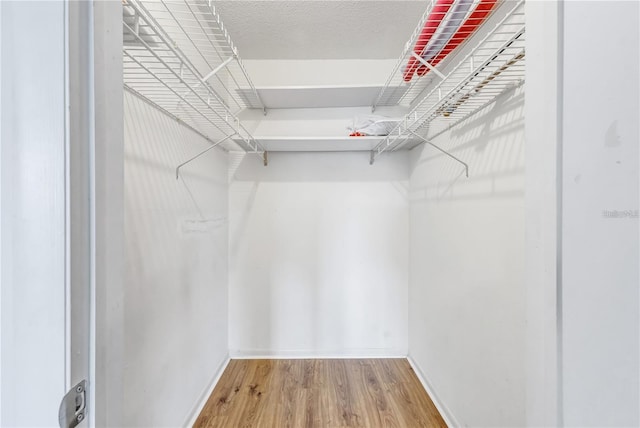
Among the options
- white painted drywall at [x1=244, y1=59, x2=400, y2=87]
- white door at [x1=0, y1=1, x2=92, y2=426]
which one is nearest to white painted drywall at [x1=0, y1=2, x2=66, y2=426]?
white door at [x1=0, y1=1, x2=92, y2=426]

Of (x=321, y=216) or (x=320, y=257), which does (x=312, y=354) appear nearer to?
(x=320, y=257)

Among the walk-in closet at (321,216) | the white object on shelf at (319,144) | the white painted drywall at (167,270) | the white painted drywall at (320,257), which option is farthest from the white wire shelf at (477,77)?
the white painted drywall at (167,270)

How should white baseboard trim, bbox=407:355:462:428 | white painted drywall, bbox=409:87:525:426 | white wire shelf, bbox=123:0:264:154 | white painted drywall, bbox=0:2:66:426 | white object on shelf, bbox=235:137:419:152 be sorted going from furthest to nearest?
white object on shelf, bbox=235:137:419:152 → white baseboard trim, bbox=407:355:462:428 → white painted drywall, bbox=409:87:525:426 → white wire shelf, bbox=123:0:264:154 → white painted drywall, bbox=0:2:66:426

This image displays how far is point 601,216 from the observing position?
39cm

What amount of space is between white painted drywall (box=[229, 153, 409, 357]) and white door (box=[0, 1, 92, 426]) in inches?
64.1

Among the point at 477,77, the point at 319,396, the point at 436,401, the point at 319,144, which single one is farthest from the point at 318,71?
the point at 436,401

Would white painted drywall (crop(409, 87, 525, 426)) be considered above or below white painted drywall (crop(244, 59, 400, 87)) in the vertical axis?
below

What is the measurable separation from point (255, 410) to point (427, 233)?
149 centimetres

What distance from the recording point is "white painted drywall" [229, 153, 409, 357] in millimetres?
1988

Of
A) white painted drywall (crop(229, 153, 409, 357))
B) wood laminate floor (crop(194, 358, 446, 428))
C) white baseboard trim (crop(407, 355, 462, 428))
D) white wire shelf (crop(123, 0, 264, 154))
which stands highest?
white wire shelf (crop(123, 0, 264, 154))

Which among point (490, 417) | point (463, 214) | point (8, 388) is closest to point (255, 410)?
point (490, 417)

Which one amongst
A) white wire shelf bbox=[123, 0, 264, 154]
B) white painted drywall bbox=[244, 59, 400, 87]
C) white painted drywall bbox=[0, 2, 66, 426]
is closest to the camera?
white painted drywall bbox=[0, 2, 66, 426]

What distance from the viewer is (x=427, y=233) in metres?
1.68

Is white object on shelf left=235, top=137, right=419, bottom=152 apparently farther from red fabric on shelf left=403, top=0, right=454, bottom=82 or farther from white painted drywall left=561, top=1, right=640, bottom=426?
white painted drywall left=561, top=1, right=640, bottom=426
